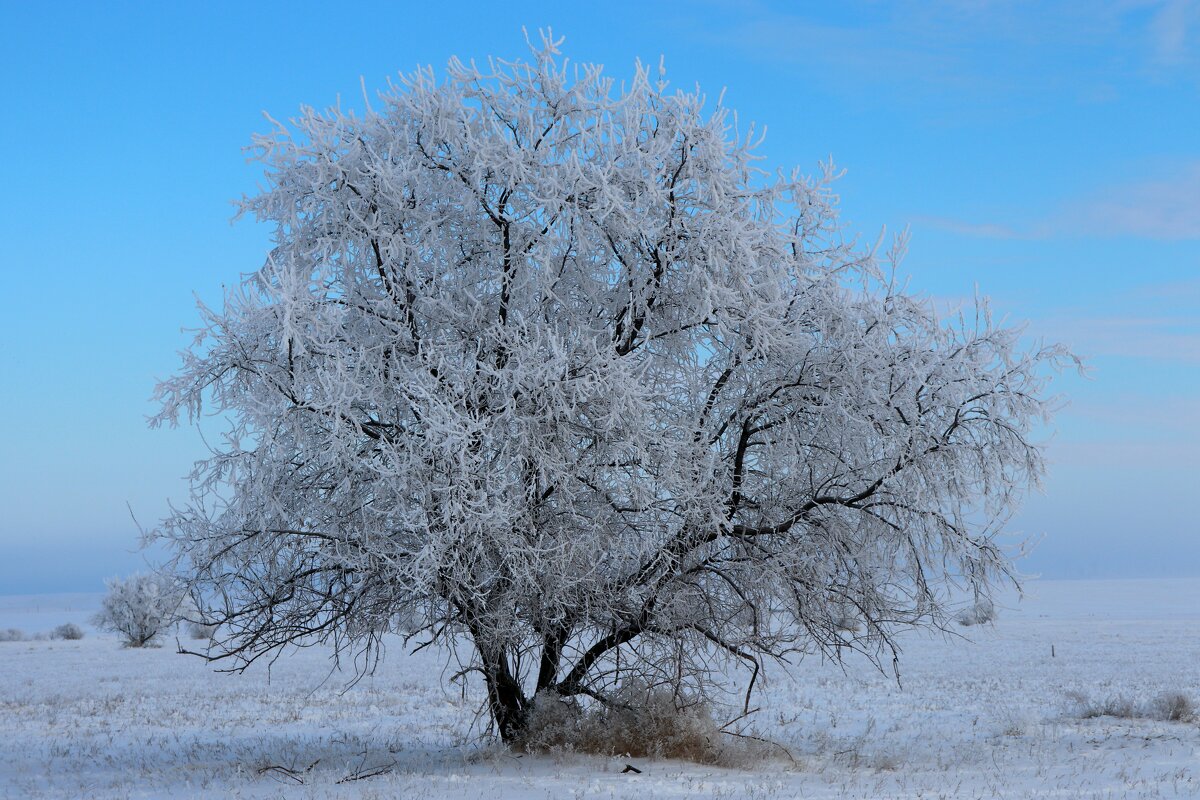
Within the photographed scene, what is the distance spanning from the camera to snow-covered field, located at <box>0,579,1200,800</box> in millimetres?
9602

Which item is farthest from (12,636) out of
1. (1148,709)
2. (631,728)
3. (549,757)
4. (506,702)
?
(1148,709)

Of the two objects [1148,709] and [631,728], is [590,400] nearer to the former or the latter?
[631,728]

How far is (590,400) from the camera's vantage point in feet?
30.0

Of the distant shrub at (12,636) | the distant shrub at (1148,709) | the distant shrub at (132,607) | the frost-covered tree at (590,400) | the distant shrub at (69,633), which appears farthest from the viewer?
the distant shrub at (69,633)

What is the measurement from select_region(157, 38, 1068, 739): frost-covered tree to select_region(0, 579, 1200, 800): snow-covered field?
127 centimetres

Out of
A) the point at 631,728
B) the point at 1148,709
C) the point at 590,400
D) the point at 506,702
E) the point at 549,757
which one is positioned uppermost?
the point at 590,400

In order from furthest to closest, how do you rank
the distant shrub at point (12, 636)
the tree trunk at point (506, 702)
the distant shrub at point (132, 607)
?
the distant shrub at point (12, 636), the distant shrub at point (132, 607), the tree trunk at point (506, 702)

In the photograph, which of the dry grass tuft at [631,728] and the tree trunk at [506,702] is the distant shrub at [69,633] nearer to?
the tree trunk at [506,702]

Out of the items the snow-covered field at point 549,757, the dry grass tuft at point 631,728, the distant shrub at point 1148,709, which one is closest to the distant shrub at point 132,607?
the snow-covered field at point 549,757

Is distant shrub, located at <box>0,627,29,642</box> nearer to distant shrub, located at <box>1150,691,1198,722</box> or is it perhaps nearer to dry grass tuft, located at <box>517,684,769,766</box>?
dry grass tuft, located at <box>517,684,769,766</box>

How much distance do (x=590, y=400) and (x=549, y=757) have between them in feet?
13.5

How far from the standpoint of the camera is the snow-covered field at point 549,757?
9.60m

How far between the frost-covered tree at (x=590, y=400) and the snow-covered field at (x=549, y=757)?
127cm

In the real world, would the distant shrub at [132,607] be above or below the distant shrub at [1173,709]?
above
